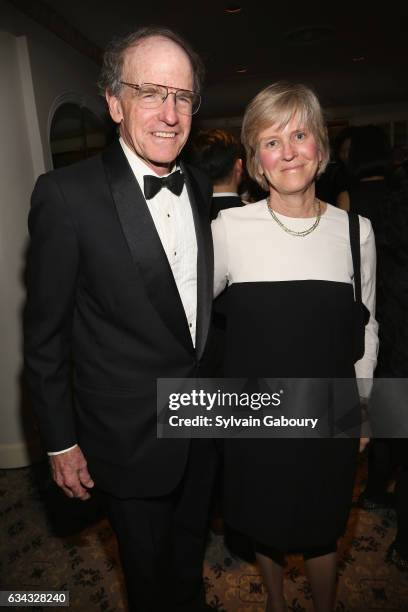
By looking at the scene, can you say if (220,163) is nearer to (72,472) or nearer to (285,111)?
(285,111)

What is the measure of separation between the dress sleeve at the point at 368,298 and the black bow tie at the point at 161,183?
2.19ft

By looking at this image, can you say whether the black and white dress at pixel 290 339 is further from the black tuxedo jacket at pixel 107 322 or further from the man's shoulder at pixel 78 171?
the man's shoulder at pixel 78 171

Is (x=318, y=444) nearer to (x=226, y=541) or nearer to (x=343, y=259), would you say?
(x=343, y=259)

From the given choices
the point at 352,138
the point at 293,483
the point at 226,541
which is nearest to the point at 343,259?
the point at 293,483

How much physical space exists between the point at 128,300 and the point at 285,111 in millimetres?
816

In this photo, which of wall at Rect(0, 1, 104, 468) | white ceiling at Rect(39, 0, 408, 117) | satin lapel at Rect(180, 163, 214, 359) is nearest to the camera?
satin lapel at Rect(180, 163, 214, 359)

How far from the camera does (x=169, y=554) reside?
5.28 ft

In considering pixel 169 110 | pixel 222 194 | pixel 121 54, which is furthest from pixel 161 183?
pixel 222 194

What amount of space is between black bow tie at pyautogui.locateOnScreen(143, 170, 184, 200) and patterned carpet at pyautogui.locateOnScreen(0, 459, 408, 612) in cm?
184

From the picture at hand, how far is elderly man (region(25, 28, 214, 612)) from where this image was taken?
4.35 ft

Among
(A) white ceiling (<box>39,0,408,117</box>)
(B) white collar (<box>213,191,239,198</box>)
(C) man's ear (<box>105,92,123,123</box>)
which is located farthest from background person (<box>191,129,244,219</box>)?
(C) man's ear (<box>105,92,123,123</box>)

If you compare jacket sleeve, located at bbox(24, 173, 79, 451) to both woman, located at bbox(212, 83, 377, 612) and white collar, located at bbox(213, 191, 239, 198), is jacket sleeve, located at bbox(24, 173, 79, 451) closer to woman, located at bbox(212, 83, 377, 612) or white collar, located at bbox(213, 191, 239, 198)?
woman, located at bbox(212, 83, 377, 612)

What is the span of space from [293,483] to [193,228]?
0.97 metres

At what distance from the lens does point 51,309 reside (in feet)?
4.38
